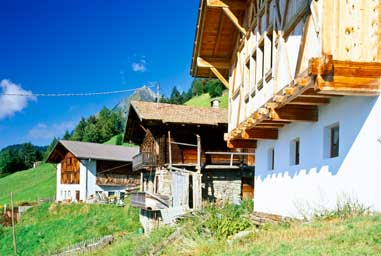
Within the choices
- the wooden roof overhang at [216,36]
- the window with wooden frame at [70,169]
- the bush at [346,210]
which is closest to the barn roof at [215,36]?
the wooden roof overhang at [216,36]

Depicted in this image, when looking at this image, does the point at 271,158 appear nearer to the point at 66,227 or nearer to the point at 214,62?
the point at 214,62

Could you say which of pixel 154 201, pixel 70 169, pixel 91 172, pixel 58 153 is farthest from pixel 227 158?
pixel 58 153

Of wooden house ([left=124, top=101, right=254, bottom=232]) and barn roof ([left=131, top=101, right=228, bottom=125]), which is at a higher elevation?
barn roof ([left=131, top=101, right=228, bottom=125])

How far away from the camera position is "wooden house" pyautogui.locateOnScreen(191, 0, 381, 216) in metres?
8.63

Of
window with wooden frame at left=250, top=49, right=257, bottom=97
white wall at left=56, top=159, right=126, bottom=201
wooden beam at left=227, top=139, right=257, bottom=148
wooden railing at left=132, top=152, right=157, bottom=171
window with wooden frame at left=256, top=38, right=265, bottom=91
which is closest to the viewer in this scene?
window with wooden frame at left=256, top=38, right=265, bottom=91

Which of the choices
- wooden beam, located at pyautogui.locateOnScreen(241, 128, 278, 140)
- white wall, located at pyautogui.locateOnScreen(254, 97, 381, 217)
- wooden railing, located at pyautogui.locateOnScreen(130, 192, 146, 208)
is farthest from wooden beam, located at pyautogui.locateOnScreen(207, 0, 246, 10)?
wooden railing, located at pyautogui.locateOnScreen(130, 192, 146, 208)

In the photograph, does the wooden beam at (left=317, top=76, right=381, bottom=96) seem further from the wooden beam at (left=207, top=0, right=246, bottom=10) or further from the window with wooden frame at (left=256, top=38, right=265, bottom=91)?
the wooden beam at (left=207, top=0, right=246, bottom=10)

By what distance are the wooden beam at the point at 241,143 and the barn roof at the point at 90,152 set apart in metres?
34.2

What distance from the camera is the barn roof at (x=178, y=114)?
88.4 ft

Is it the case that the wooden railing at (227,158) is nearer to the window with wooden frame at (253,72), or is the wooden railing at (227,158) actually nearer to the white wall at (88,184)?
the window with wooden frame at (253,72)

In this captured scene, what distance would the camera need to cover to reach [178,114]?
2788cm

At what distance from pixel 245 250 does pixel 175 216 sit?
42.4 feet

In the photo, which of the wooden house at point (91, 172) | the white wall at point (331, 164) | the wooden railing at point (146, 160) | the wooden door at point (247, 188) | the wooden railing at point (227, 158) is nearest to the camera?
the white wall at point (331, 164)

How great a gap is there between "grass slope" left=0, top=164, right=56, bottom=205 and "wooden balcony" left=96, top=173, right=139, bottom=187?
54.0 ft
